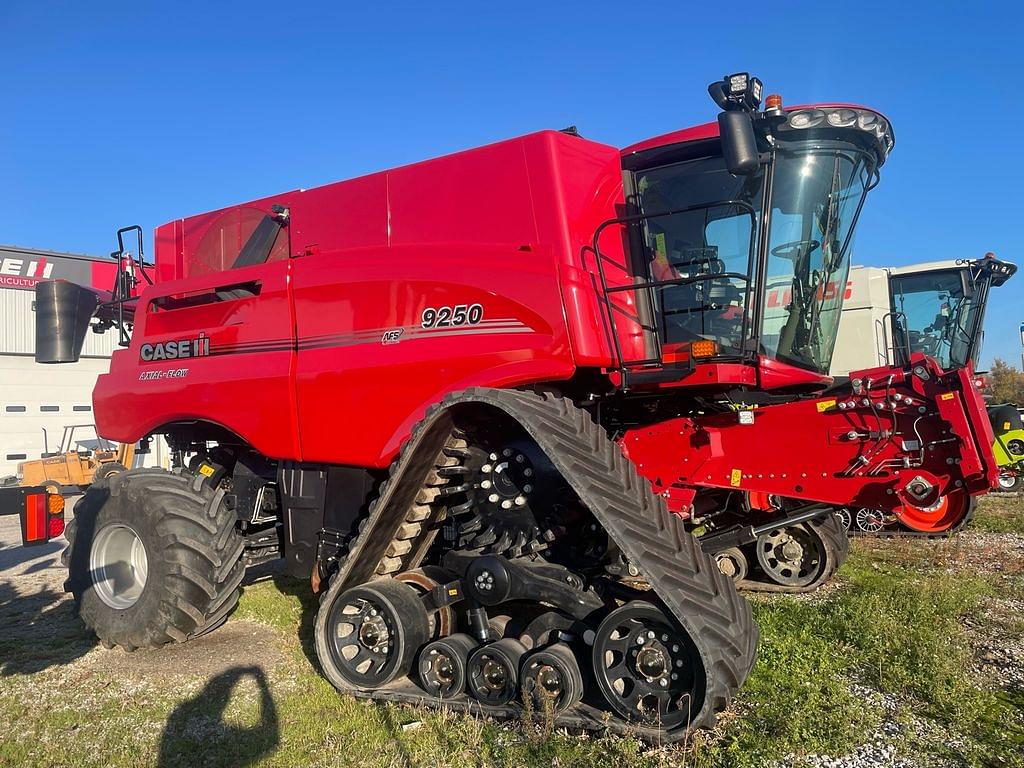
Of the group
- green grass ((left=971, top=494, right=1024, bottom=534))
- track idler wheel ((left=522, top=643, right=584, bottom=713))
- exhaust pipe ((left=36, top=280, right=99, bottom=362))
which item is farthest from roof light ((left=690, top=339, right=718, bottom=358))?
green grass ((left=971, top=494, right=1024, bottom=534))

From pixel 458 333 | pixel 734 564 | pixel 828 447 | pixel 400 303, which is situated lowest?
pixel 734 564

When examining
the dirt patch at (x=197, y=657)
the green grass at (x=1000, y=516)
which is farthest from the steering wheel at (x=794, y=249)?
the green grass at (x=1000, y=516)

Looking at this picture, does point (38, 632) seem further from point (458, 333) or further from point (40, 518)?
point (458, 333)

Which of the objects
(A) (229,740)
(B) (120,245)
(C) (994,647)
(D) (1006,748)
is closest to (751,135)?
(D) (1006,748)

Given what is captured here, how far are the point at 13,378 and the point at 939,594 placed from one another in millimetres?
25828

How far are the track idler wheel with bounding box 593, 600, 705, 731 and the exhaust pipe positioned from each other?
18.2 feet

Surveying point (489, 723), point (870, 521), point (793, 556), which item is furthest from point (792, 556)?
point (489, 723)

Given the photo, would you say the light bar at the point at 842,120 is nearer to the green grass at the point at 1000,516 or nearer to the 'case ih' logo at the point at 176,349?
the 'case ih' logo at the point at 176,349

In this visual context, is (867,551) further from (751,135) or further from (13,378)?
(13,378)

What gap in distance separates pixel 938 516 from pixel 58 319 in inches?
337

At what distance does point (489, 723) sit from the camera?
3779 mm

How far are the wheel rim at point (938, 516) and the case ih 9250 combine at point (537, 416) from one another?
6.12 feet

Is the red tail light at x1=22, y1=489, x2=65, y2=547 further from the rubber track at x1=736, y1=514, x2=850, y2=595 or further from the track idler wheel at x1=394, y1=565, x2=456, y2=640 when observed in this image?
the rubber track at x1=736, y1=514, x2=850, y2=595

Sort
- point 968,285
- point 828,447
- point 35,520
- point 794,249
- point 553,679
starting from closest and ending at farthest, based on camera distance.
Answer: point 553,679 → point 794,249 → point 828,447 → point 35,520 → point 968,285
